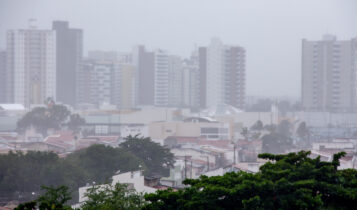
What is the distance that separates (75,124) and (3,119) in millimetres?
4519

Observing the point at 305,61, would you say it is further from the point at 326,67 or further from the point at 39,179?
the point at 39,179

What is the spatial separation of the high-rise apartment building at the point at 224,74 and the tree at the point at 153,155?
23.7 metres

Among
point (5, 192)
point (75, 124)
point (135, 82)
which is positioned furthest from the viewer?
point (135, 82)

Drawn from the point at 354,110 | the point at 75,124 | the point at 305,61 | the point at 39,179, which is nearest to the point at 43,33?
the point at 75,124

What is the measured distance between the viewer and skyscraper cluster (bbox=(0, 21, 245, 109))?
124ft

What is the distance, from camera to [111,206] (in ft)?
16.7

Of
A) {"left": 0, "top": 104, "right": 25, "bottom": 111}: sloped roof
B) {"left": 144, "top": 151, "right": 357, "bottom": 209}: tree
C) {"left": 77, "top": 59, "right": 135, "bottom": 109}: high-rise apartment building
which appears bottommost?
{"left": 144, "top": 151, "right": 357, "bottom": 209}: tree

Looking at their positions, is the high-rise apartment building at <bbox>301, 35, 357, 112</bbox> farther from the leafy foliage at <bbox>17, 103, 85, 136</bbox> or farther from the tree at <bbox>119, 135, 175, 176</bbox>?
the tree at <bbox>119, 135, 175, 176</bbox>

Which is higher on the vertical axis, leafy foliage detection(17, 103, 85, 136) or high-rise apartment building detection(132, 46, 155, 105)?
high-rise apartment building detection(132, 46, 155, 105)

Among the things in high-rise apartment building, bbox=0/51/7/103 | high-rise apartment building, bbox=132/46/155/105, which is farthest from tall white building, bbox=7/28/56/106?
high-rise apartment building, bbox=132/46/155/105

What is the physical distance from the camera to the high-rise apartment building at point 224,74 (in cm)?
3878

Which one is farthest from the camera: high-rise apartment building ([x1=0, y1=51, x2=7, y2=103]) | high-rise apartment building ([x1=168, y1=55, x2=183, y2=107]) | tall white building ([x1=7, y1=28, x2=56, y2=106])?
high-rise apartment building ([x1=168, y1=55, x2=183, y2=107])

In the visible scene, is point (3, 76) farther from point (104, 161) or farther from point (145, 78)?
point (104, 161)

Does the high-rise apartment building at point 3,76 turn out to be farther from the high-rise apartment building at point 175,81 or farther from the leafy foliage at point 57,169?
the leafy foliage at point 57,169
